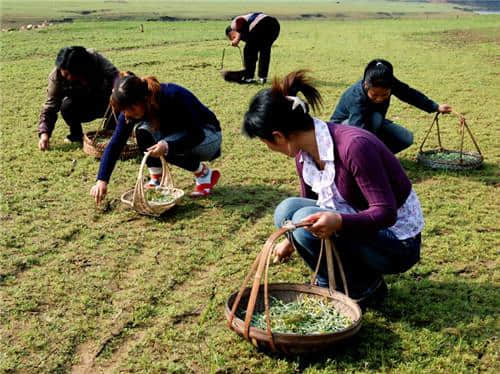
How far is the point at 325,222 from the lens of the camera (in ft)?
9.73

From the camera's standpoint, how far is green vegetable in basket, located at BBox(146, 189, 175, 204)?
506cm

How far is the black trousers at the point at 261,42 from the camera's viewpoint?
11031 millimetres

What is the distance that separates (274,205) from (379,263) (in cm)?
203

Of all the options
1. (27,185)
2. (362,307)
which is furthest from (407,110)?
(362,307)

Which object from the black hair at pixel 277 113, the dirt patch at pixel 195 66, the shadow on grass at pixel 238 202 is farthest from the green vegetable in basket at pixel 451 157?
the dirt patch at pixel 195 66

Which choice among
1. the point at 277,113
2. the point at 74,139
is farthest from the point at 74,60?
the point at 277,113

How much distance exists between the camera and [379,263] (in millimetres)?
3357

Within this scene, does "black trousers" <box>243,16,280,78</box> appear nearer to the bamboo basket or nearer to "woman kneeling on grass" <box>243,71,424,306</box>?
the bamboo basket

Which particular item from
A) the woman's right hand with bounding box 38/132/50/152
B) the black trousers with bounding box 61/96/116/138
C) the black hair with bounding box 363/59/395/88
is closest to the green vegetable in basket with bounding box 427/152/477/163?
the black hair with bounding box 363/59/395/88

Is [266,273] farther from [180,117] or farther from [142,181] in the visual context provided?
[180,117]

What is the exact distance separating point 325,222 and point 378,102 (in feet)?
9.50

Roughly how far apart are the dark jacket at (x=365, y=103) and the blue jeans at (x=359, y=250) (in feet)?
7.39

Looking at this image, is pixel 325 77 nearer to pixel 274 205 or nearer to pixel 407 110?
pixel 407 110

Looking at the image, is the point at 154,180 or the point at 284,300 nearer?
the point at 284,300
